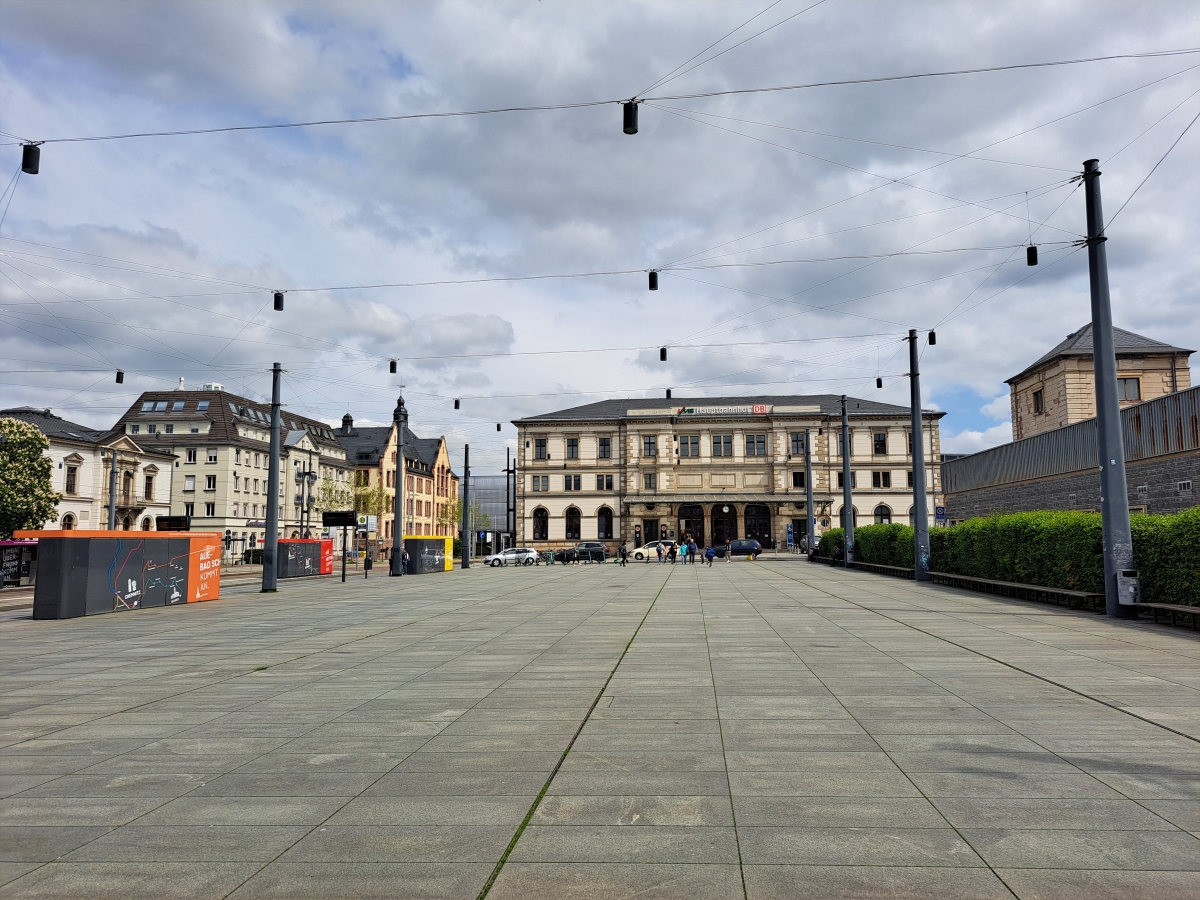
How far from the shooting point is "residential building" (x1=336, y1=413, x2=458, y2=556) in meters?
94.8

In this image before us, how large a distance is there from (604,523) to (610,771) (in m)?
79.1

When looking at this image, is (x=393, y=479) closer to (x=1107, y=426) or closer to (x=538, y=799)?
(x=1107, y=426)

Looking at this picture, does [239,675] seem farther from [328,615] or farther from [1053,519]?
[1053,519]

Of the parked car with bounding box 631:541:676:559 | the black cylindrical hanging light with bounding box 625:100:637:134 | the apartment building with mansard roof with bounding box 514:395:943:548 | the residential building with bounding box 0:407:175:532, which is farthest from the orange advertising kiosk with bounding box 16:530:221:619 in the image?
the apartment building with mansard roof with bounding box 514:395:943:548

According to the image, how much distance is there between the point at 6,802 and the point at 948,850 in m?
5.84

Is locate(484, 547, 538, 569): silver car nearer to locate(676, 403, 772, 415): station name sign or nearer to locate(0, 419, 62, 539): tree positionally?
locate(0, 419, 62, 539): tree

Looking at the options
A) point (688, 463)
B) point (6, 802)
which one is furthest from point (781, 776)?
point (688, 463)

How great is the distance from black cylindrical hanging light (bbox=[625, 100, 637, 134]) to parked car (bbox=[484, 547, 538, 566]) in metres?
45.0

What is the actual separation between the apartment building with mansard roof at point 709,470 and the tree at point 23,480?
44.3 meters

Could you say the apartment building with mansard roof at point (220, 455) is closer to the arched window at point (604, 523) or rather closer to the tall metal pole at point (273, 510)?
the arched window at point (604, 523)

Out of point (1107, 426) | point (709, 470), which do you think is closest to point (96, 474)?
point (709, 470)

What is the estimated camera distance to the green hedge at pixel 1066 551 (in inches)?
596

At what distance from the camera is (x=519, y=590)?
28.6 meters

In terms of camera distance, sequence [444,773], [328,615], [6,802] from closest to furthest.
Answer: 1. [6,802]
2. [444,773]
3. [328,615]
